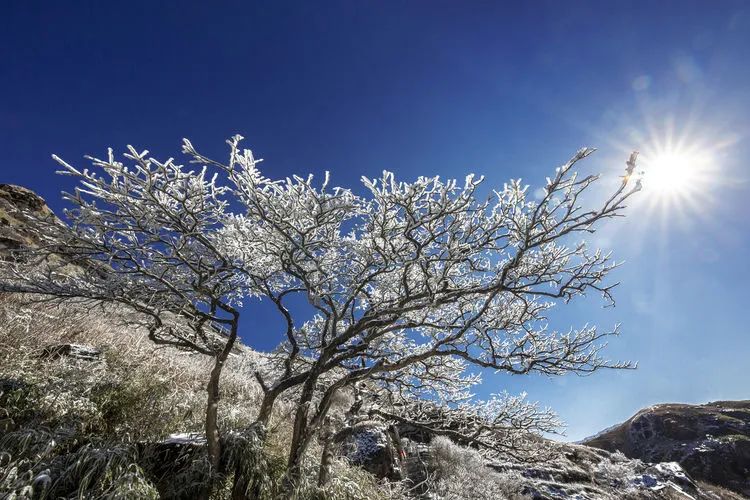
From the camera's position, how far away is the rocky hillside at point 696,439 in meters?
33.4

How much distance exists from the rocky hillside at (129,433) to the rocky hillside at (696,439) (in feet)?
108

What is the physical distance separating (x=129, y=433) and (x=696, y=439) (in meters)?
52.6

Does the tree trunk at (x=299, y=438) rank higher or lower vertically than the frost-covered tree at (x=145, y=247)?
lower

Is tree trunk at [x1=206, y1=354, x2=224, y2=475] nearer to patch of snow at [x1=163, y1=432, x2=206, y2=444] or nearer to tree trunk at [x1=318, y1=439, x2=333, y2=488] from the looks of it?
patch of snow at [x1=163, y1=432, x2=206, y2=444]

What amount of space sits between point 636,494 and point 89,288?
2053 centimetres

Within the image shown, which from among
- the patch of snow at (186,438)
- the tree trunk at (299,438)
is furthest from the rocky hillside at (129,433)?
the tree trunk at (299,438)

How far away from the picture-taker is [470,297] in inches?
260

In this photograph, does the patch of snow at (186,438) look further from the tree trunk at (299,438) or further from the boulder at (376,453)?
the boulder at (376,453)

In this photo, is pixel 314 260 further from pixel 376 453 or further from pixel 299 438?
pixel 376 453

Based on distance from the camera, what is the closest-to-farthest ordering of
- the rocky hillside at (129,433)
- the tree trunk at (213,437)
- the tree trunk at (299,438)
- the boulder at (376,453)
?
the rocky hillside at (129,433) < the tree trunk at (213,437) < the tree trunk at (299,438) < the boulder at (376,453)

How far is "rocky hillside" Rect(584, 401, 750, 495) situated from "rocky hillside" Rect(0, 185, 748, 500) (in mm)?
32933

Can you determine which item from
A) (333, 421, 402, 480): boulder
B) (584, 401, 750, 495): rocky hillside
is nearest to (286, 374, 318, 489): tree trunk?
(333, 421, 402, 480): boulder

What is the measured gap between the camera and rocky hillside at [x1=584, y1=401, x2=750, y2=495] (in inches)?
1315

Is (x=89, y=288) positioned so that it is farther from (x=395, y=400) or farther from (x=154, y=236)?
(x=395, y=400)
